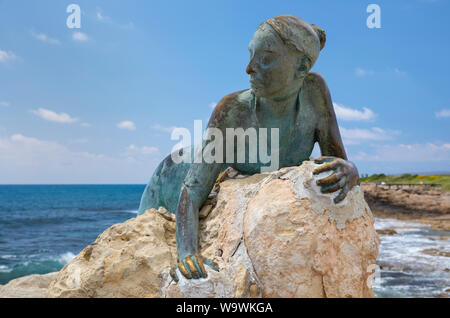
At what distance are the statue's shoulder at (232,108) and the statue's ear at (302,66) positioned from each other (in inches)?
13.9

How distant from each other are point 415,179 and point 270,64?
33.5 m

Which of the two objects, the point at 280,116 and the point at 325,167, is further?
the point at 280,116

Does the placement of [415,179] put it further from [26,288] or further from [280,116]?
[280,116]

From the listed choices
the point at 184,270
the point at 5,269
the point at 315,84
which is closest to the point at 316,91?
the point at 315,84

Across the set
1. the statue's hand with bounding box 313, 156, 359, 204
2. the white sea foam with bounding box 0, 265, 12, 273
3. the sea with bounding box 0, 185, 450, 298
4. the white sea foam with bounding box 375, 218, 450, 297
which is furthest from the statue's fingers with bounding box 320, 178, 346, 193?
the white sea foam with bounding box 0, 265, 12, 273

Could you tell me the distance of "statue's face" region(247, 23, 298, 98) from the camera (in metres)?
2.29

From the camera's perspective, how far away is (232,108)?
104 inches

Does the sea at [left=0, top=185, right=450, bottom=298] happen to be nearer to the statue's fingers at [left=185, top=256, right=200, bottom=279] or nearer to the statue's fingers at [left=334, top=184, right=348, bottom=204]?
the statue's fingers at [left=334, top=184, right=348, bottom=204]

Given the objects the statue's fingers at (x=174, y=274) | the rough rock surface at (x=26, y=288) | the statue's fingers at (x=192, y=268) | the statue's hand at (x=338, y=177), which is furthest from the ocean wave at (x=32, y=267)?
the statue's hand at (x=338, y=177)

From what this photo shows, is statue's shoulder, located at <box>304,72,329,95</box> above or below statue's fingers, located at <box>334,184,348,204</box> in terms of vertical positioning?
above

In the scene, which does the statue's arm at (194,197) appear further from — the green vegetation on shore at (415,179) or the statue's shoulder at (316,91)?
the green vegetation on shore at (415,179)

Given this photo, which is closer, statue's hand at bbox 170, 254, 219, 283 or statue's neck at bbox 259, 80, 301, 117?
statue's hand at bbox 170, 254, 219, 283

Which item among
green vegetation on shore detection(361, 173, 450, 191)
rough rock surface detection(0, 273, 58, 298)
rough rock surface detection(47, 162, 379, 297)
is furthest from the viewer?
green vegetation on shore detection(361, 173, 450, 191)

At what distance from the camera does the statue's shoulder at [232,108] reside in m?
2.61
